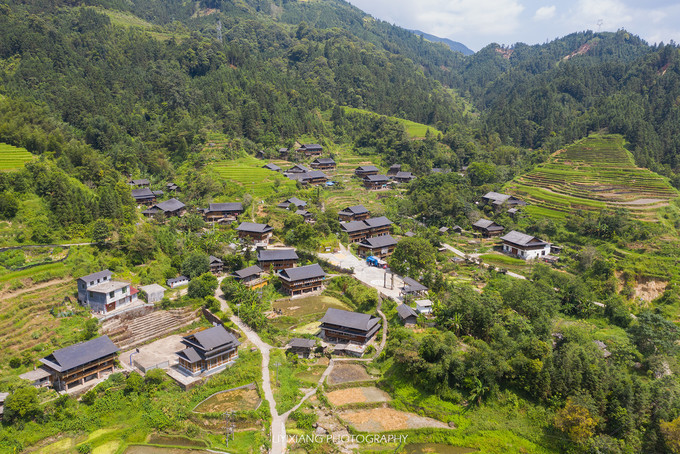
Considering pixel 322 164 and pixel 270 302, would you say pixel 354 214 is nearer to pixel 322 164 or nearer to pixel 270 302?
pixel 322 164

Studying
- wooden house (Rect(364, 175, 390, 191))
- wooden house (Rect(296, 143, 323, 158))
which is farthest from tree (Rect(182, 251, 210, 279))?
wooden house (Rect(296, 143, 323, 158))

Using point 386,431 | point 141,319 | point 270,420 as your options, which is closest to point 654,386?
point 386,431

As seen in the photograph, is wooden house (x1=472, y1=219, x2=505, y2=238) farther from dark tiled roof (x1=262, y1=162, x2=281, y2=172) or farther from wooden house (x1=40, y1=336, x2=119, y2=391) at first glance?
wooden house (x1=40, y1=336, x2=119, y2=391)

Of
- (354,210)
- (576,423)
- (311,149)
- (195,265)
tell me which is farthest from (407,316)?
(311,149)

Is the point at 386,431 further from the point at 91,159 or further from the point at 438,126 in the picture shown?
the point at 438,126

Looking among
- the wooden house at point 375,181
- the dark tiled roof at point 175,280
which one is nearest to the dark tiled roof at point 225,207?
the dark tiled roof at point 175,280

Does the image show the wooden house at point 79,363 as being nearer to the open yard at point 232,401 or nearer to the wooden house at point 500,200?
the open yard at point 232,401

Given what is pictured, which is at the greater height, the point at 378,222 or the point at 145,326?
the point at 378,222
